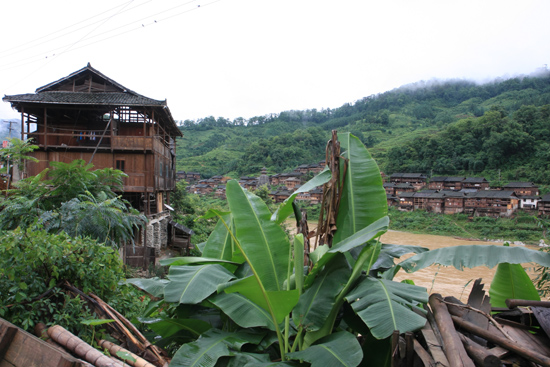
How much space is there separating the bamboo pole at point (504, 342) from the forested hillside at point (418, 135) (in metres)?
39.4

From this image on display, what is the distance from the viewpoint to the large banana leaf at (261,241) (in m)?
2.26

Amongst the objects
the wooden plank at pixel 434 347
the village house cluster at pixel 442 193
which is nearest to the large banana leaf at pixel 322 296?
the wooden plank at pixel 434 347

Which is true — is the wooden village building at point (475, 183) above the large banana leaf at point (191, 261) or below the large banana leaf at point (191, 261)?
below

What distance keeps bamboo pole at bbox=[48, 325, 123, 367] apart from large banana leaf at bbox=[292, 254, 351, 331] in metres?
1.02

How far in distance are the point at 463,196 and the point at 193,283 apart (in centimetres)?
3302

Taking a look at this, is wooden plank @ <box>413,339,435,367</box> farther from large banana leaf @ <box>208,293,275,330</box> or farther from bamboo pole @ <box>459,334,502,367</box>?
large banana leaf @ <box>208,293,275,330</box>

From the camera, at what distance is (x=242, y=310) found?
2.02 meters

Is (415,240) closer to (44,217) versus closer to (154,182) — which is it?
(154,182)

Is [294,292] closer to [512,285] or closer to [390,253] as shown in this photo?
[390,253]

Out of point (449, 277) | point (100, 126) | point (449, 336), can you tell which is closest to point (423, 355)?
point (449, 336)

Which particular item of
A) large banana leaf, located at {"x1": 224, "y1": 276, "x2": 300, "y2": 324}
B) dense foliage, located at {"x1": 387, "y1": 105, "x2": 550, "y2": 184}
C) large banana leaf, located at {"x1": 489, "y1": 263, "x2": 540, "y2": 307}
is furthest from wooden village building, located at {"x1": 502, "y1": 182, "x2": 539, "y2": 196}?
large banana leaf, located at {"x1": 224, "y1": 276, "x2": 300, "y2": 324}

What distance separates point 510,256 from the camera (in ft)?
6.15

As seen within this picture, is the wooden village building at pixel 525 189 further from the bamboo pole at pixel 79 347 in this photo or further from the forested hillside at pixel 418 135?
the bamboo pole at pixel 79 347

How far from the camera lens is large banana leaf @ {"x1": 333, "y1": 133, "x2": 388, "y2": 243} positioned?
242 cm
